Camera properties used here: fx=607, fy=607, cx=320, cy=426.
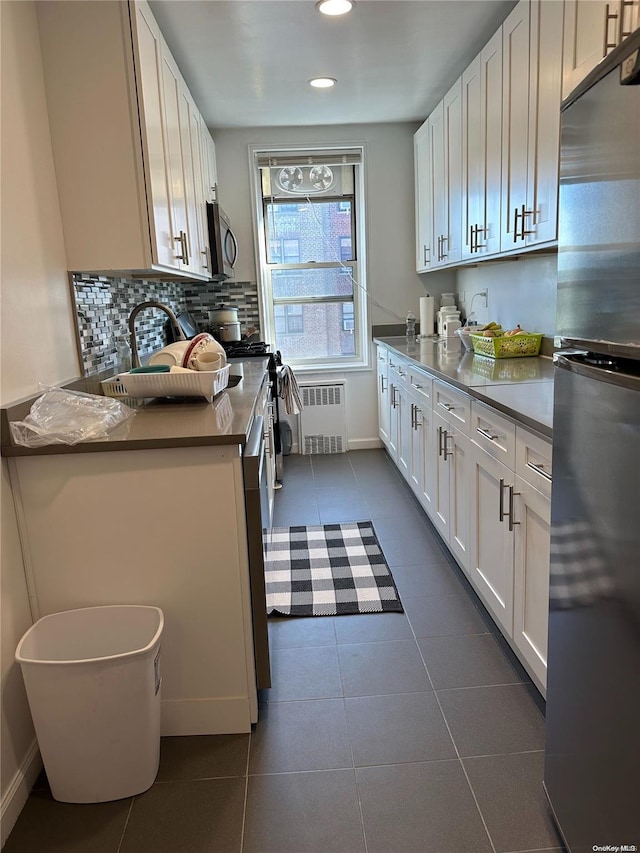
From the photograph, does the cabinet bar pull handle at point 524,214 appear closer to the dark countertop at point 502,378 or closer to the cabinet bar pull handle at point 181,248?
the dark countertop at point 502,378

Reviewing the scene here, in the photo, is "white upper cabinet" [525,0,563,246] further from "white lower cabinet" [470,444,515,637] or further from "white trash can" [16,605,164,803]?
"white trash can" [16,605,164,803]

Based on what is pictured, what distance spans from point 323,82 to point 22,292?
2422mm

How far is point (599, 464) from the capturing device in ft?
3.44

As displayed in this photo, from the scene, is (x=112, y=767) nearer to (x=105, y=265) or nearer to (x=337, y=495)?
(x=105, y=265)

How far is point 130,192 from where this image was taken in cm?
213

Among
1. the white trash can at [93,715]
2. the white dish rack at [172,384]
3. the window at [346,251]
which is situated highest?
the window at [346,251]

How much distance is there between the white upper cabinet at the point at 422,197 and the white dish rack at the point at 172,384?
248 cm

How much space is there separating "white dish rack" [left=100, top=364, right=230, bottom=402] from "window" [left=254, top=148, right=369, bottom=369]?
259cm

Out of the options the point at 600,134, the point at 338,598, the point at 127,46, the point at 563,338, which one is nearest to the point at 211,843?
the point at 338,598

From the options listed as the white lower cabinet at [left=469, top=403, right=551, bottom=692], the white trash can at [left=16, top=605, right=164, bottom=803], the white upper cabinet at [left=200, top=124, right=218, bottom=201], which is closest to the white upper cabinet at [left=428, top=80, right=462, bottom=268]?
the white upper cabinet at [left=200, top=124, right=218, bottom=201]

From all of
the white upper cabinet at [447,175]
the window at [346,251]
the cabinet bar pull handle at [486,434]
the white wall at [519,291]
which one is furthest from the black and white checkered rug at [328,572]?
the window at [346,251]

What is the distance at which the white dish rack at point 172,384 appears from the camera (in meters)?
2.15

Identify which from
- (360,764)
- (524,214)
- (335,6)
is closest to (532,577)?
(360,764)

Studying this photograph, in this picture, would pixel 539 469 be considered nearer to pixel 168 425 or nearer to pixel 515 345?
pixel 168 425
